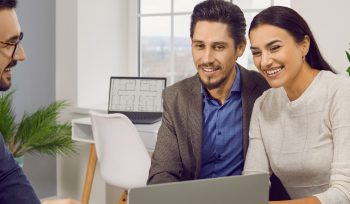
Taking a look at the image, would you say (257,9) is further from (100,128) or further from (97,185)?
(97,185)

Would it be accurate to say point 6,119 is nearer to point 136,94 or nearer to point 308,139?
point 136,94

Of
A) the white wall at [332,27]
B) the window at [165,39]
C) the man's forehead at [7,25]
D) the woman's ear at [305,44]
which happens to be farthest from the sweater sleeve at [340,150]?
the window at [165,39]

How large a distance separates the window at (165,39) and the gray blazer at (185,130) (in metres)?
Result: 1.80

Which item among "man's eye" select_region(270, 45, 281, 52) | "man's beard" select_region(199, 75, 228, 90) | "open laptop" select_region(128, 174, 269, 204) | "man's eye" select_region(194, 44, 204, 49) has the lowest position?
"open laptop" select_region(128, 174, 269, 204)

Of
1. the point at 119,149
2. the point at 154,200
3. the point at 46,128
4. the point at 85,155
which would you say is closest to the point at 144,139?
the point at 119,149

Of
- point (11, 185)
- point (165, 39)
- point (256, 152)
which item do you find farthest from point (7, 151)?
point (165, 39)

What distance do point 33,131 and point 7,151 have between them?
2.05 meters

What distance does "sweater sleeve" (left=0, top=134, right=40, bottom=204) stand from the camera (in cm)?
122

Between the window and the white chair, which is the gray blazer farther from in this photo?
the window

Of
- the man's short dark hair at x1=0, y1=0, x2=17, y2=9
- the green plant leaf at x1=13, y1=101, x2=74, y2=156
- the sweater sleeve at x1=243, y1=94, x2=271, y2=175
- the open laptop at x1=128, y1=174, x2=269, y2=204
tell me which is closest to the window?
the green plant leaf at x1=13, y1=101, x2=74, y2=156

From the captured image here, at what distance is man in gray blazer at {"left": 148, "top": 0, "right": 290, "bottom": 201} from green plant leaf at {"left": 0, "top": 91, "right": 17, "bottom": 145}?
165 centimetres

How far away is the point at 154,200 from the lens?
2.98ft

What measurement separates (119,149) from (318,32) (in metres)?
1.16

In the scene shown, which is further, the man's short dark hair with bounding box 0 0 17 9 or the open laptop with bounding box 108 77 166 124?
the open laptop with bounding box 108 77 166 124
